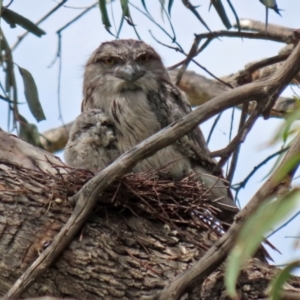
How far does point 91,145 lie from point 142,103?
39cm

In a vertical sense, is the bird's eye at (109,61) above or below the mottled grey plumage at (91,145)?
above

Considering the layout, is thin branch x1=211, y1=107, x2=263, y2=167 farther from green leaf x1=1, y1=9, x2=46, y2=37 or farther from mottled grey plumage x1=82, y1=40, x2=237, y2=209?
green leaf x1=1, y1=9, x2=46, y2=37

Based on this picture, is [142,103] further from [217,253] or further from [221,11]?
[217,253]

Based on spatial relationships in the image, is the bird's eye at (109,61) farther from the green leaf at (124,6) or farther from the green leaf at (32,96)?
the green leaf at (124,6)

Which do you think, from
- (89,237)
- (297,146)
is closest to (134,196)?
(89,237)

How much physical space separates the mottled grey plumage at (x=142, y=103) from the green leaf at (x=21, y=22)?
1.56 ft

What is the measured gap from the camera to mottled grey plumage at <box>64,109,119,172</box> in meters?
3.48

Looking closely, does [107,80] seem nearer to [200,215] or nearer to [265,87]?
[200,215]

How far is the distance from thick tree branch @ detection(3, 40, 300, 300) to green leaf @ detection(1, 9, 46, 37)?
1.25m

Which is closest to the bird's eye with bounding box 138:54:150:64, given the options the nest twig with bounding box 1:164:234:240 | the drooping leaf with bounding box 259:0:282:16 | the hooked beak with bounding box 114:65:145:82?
the hooked beak with bounding box 114:65:145:82

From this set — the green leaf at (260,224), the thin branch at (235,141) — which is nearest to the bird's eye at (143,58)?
the thin branch at (235,141)

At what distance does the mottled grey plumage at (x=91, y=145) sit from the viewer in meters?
3.48

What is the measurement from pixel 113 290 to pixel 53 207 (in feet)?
1.21

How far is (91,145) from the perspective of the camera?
348 cm
